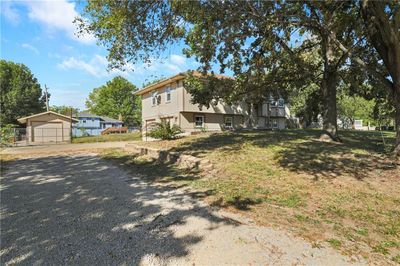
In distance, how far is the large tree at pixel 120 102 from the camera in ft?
195

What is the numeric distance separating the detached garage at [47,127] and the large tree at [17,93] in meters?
15.8

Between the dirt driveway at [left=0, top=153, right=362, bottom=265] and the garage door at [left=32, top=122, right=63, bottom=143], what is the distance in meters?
24.9

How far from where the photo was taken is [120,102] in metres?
61.4

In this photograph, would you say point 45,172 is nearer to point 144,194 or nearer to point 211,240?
point 144,194

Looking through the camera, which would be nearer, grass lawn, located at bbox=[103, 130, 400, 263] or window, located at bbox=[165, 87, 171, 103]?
grass lawn, located at bbox=[103, 130, 400, 263]

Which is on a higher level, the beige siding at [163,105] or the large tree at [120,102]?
the large tree at [120,102]

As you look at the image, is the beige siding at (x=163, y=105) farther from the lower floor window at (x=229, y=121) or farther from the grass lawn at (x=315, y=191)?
the grass lawn at (x=315, y=191)

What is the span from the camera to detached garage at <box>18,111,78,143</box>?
27266 mm

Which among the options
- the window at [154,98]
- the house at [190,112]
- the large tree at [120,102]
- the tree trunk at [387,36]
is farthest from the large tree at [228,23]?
the large tree at [120,102]

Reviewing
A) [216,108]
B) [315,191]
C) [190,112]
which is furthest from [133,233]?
[216,108]

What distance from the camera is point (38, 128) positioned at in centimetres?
2773

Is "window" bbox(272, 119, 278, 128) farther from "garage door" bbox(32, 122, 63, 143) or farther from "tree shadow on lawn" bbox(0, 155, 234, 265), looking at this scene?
A: "tree shadow on lawn" bbox(0, 155, 234, 265)

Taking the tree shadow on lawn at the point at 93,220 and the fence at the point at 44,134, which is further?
the fence at the point at 44,134

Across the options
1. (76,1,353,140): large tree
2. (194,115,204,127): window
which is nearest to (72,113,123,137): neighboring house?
(194,115,204,127): window
